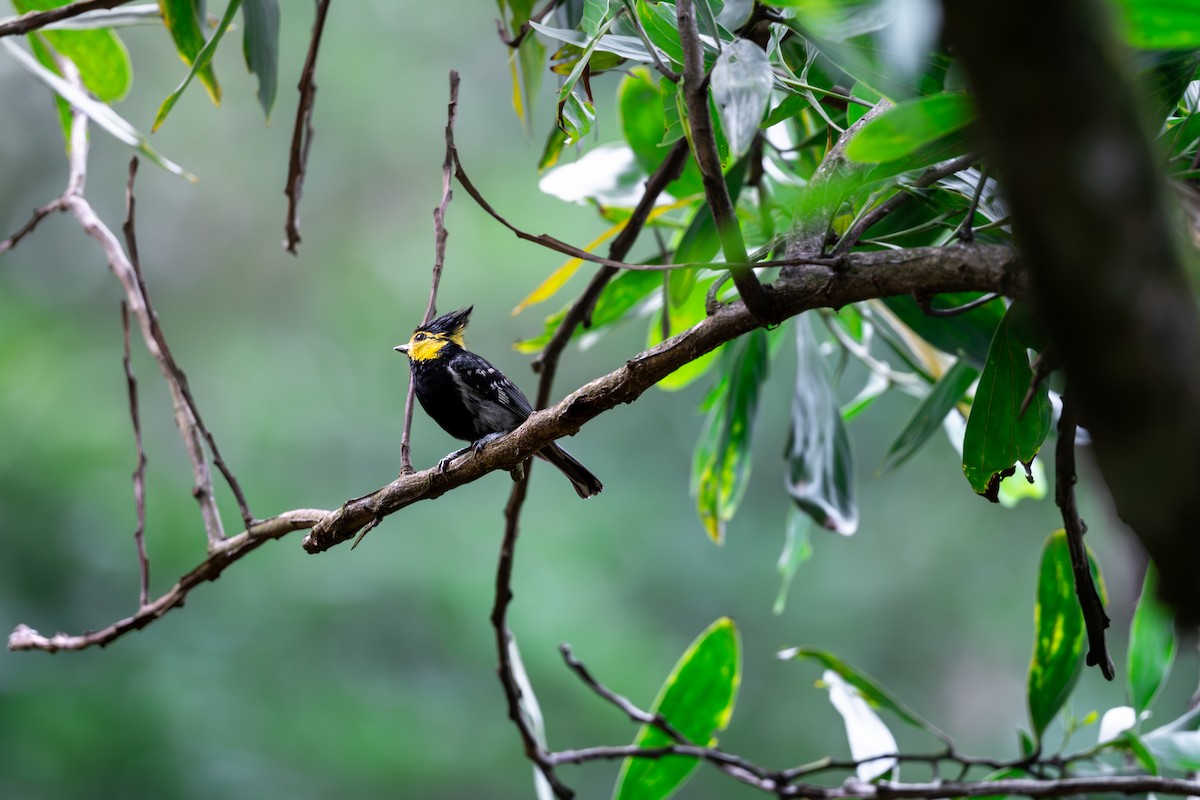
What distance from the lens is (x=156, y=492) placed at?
516 cm

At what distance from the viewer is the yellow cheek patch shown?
2.09 metres

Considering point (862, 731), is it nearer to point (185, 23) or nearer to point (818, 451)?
point (818, 451)

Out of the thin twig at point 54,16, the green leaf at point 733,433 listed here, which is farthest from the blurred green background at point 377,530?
the thin twig at point 54,16

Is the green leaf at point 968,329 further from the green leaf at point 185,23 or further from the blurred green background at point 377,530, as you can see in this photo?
the blurred green background at point 377,530

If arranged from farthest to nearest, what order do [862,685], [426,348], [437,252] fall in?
[426,348], [862,685], [437,252]

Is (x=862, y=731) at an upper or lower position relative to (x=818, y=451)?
lower

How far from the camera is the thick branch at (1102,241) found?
1.07 ft

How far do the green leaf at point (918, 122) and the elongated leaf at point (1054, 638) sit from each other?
113 centimetres

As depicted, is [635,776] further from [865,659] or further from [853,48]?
[865,659]

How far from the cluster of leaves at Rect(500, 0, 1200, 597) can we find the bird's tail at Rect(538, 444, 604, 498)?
0.30 meters

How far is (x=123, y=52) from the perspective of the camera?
2053mm

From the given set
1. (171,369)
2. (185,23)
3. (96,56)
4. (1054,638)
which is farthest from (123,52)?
(1054,638)

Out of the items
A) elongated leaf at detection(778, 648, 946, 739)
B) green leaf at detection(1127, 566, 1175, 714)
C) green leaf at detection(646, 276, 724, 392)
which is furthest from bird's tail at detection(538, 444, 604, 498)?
green leaf at detection(1127, 566, 1175, 714)

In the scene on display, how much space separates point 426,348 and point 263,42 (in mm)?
783
